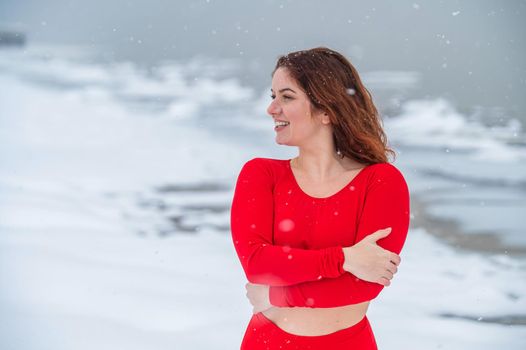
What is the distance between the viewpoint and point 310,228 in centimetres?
149

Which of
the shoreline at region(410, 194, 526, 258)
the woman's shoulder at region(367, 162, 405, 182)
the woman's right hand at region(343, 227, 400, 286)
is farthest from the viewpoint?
the shoreline at region(410, 194, 526, 258)

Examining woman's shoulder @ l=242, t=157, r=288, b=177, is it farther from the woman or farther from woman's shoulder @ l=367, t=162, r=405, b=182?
woman's shoulder @ l=367, t=162, r=405, b=182

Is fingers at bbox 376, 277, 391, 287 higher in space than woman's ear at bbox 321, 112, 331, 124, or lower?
lower

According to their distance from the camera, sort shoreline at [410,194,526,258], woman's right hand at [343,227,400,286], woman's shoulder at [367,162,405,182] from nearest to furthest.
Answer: woman's right hand at [343,227,400,286] → woman's shoulder at [367,162,405,182] → shoreline at [410,194,526,258]

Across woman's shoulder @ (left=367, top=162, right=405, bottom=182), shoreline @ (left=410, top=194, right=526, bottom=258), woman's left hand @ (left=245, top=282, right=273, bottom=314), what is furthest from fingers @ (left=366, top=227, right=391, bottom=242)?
shoreline @ (left=410, top=194, right=526, bottom=258)

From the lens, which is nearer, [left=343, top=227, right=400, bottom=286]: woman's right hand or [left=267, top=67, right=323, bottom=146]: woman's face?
[left=343, top=227, right=400, bottom=286]: woman's right hand

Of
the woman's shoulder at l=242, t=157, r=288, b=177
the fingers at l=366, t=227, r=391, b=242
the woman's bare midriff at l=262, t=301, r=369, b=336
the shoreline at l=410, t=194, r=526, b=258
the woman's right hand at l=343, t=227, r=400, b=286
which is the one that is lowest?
the woman's bare midriff at l=262, t=301, r=369, b=336

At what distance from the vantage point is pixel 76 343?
368 centimetres

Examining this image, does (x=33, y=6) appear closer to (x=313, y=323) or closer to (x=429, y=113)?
(x=429, y=113)

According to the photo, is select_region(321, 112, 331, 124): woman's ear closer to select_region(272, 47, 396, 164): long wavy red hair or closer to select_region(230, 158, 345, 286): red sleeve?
select_region(272, 47, 396, 164): long wavy red hair

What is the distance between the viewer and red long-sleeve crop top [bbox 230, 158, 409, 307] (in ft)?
4.60

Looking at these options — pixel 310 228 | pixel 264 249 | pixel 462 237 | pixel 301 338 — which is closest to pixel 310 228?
pixel 310 228

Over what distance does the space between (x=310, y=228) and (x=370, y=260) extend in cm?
17

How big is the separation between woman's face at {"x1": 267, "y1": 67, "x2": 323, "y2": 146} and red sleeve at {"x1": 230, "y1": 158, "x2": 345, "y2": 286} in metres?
0.10
